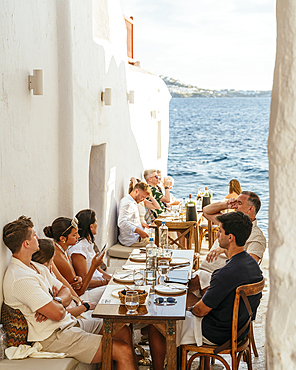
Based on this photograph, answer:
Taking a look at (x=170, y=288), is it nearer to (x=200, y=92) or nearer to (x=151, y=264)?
(x=151, y=264)

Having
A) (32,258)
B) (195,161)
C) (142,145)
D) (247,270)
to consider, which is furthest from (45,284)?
(195,161)

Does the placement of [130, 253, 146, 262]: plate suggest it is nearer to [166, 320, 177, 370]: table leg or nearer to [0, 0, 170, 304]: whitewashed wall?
[0, 0, 170, 304]: whitewashed wall

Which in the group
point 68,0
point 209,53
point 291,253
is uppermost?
point 209,53

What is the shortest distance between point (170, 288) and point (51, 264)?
1078 mm

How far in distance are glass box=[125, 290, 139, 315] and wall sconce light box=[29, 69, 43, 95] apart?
2.00 metres

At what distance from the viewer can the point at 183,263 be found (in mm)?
5176

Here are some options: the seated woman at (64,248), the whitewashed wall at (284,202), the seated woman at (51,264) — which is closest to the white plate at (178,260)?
the seated woman at (64,248)

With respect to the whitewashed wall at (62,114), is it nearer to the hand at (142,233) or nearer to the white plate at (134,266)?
the hand at (142,233)

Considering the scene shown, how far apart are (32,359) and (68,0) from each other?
148 inches

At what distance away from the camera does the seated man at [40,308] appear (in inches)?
140

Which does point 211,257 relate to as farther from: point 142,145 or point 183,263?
point 142,145

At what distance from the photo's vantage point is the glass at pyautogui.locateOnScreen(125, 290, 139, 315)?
364cm

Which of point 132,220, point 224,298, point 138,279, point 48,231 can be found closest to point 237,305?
point 224,298

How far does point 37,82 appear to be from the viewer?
4297mm
